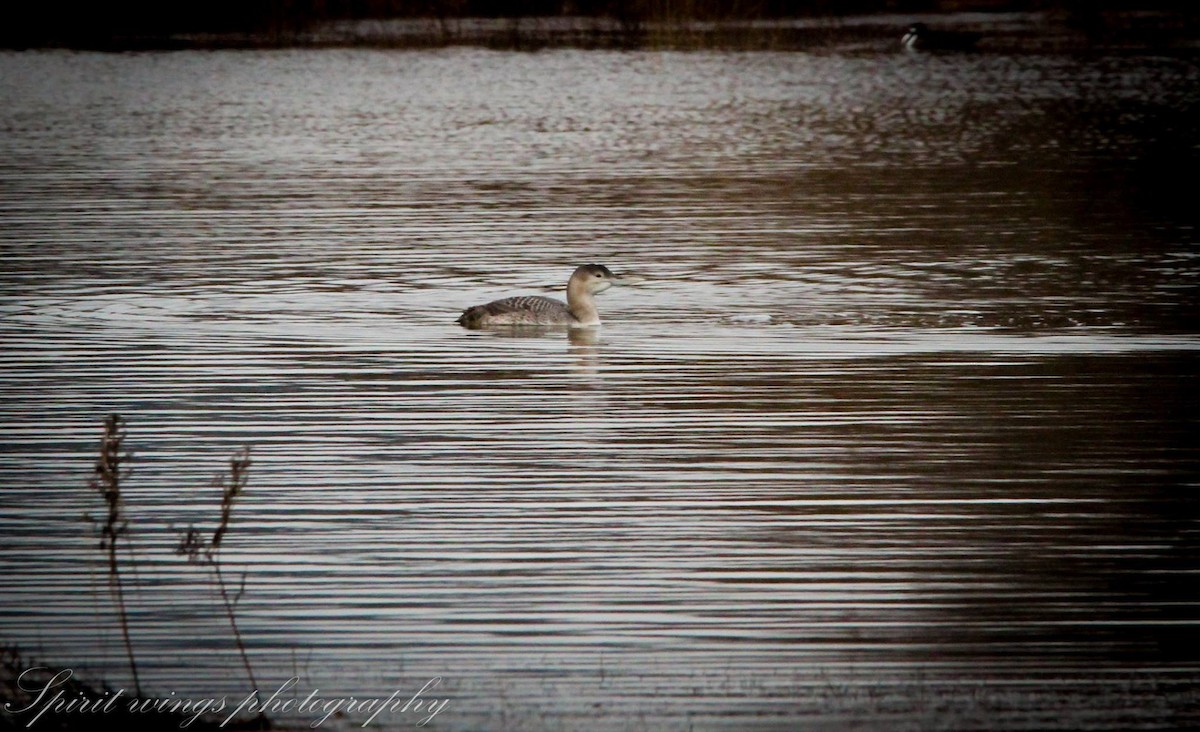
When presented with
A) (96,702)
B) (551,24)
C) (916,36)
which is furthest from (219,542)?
(551,24)

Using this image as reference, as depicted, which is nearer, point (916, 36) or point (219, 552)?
point (219, 552)

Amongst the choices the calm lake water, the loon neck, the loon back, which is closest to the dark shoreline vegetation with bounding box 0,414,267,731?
the calm lake water

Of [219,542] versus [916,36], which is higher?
[219,542]

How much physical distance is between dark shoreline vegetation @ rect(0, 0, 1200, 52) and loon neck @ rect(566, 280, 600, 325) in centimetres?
3063

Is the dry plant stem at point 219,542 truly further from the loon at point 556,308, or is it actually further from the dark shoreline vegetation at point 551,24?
the dark shoreline vegetation at point 551,24

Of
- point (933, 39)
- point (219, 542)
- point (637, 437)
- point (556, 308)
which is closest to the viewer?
point (219, 542)

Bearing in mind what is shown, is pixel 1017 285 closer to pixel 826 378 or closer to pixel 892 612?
pixel 826 378

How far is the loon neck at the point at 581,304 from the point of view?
14.6m

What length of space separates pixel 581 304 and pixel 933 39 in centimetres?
3054

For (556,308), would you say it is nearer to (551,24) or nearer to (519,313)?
(519,313)

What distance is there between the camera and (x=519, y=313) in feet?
47.9

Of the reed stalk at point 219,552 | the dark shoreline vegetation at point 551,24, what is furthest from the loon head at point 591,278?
the dark shoreline vegetation at point 551,24

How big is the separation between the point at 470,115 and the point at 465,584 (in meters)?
26.8

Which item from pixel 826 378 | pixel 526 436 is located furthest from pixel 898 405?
pixel 526 436
